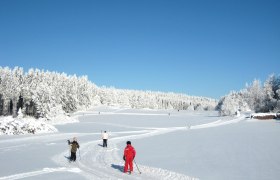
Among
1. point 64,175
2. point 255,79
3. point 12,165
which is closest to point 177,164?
point 64,175

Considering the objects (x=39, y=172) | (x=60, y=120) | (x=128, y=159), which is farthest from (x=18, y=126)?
(x=60, y=120)

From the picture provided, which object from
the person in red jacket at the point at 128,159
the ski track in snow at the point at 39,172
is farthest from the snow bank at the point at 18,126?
the person in red jacket at the point at 128,159

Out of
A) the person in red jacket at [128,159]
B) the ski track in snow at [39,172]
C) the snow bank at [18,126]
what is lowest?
the ski track in snow at [39,172]

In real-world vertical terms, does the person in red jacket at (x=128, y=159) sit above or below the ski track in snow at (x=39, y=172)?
above

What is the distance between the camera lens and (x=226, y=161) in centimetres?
1998

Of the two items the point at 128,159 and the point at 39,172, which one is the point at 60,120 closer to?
the point at 39,172

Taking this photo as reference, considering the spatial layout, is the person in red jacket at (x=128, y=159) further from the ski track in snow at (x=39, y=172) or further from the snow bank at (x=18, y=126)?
the snow bank at (x=18, y=126)

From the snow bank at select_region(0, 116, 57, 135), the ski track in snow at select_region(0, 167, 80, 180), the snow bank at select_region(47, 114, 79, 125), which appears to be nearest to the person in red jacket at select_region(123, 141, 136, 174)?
the ski track in snow at select_region(0, 167, 80, 180)

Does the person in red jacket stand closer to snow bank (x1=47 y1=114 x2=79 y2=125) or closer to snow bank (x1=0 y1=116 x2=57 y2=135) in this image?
snow bank (x1=0 y1=116 x2=57 y2=135)

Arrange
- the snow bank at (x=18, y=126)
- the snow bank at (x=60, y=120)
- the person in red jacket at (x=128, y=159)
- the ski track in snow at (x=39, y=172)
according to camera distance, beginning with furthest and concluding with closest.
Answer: the snow bank at (x=60, y=120) → the snow bank at (x=18, y=126) → the person in red jacket at (x=128, y=159) → the ski track in snow at (x=39, y=172)

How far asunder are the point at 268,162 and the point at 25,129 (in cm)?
2980

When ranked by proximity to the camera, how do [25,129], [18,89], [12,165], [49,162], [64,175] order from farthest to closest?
[18,89]
[25,129]
[49,162]
[12,165]
[64,175]

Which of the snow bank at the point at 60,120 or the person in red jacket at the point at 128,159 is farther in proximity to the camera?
the snow bank at the point at 60,120

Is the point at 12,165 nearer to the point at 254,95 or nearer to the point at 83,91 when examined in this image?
the point at 83,91
